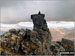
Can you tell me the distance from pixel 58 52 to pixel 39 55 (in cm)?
4029

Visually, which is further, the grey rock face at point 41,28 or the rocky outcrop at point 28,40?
the grey rock face at point 41,28

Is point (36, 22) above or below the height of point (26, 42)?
above

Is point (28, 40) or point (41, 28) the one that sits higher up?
point (41, 28)

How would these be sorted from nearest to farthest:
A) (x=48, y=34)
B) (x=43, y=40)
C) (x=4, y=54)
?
(x=4, y=54) → (x=43, y=40) → (x=48, y=34)

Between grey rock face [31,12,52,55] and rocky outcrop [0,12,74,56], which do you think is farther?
grey rock face [31,12,52,55]

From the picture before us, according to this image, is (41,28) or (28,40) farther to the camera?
(41,28)

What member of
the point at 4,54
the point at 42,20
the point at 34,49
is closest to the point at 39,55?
the point at 34,49

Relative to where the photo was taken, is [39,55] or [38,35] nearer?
[39,55]

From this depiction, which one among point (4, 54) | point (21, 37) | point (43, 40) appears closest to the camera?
point (4, 54)

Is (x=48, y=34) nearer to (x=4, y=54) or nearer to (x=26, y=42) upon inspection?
(x=26, y=42)

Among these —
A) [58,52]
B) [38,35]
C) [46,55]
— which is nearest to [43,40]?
[38,35]

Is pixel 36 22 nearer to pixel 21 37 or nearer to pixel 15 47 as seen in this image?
pixel 21 37

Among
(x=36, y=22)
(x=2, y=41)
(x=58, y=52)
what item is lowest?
(x=58, y=52)

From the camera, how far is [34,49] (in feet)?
412
